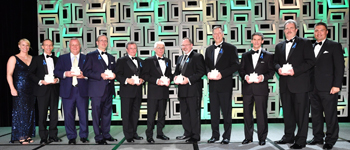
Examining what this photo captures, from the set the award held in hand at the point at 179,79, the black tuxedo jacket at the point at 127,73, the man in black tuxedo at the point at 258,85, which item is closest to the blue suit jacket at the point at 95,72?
the black tuxedo jacket at the point at 127,73

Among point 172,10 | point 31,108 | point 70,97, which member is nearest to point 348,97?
point 172,10

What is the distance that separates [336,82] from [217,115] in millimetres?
1834

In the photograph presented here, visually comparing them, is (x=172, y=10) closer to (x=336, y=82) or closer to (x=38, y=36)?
(x=38, y=36)

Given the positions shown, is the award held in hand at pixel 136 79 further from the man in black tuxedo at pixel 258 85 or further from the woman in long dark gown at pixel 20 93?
the woman in long dark gown at pixel 20 93

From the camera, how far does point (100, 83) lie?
14.0ft

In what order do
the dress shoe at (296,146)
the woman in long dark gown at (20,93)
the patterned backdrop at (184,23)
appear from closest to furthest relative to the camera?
the dress shoe at (296,146) → the woman in long dark gown at (20,93) → the patterned backdrop at (184,23)

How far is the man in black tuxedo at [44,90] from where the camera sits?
438 cm

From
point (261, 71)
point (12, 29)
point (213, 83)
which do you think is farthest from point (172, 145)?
point (12, 29)

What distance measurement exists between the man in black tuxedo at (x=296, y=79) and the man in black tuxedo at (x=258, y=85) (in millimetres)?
190

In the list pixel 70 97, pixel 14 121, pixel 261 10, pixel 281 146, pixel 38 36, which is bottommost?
pixel 281 146

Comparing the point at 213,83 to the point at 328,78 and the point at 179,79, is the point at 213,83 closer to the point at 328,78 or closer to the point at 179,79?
the point at 179,79

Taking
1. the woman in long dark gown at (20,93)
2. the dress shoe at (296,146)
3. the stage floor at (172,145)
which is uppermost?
the woman in long dark gown at (20,93)

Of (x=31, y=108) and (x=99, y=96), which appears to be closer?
(x=99, y=96)

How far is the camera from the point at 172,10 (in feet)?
20.6
